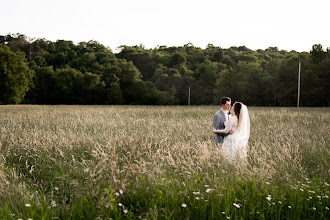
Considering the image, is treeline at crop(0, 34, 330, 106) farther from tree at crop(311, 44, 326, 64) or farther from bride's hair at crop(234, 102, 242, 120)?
bride's hair at crop(234, 102, 242, 120)

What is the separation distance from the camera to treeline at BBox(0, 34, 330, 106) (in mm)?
54625

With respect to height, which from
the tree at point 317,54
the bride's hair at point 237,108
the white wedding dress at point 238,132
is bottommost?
the white wedding dress at point 238,132

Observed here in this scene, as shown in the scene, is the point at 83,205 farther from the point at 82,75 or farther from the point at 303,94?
the point at 82,75

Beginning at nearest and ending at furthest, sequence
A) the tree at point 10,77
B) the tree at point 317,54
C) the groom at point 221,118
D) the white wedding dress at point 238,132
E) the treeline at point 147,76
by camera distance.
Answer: the white wedding dress at point 238,132 → the groom at point 221,118 → the tree at point 10,77 → the treeline at point 147,76 → the tree at point 317,54

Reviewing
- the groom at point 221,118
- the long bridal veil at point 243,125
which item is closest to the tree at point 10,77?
the groom at point 221,118

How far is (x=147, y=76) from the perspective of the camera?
9112cm

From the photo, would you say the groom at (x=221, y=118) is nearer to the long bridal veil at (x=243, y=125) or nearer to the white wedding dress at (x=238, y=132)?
the white wedding dress at (x=238, y=132)

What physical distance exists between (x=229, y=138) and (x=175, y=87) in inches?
2841

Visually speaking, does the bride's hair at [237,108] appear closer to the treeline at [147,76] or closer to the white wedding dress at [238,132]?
the white wedding dress at [238,132]

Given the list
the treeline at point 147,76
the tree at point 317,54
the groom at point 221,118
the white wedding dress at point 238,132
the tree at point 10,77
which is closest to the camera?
the white wedding dress at point 238,132

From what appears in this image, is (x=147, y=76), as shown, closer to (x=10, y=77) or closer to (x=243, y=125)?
(x=10, y=77)

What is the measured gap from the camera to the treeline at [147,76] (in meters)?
54.6

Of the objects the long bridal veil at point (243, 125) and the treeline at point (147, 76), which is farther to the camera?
the treeline at point (147, 76)

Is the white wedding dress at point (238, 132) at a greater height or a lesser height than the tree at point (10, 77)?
lesser
